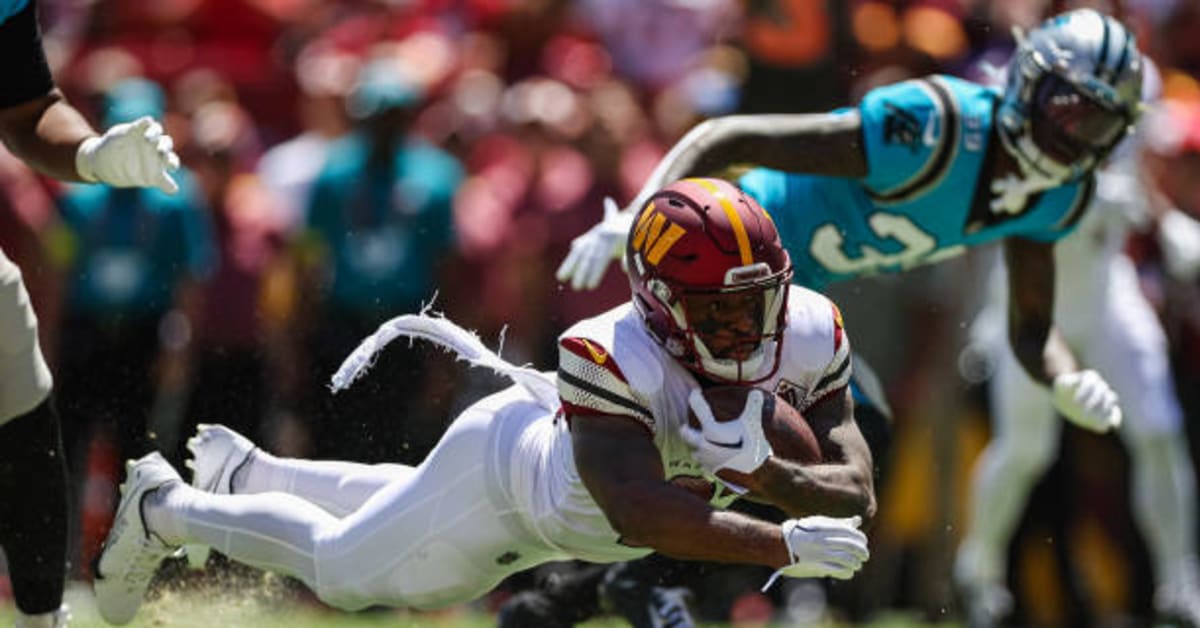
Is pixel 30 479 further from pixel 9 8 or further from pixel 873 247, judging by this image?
pixel 873 247

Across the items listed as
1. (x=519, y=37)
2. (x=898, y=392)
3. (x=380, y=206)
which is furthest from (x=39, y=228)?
(x=898, y=392)

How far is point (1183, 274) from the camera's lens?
9703 mm

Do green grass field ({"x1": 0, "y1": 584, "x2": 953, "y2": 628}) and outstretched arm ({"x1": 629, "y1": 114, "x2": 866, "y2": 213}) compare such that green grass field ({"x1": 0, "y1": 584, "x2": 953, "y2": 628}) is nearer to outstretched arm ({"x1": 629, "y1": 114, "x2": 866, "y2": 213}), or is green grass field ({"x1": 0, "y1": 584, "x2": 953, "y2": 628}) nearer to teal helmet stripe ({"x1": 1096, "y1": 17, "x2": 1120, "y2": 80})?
outstretched arm ({"x1": 629, "y1": 114, "x2": 866, "y2": 213})

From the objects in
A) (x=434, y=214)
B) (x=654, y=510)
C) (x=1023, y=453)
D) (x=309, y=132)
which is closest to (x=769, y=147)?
(x=654, y=510)

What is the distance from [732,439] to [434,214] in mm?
3967

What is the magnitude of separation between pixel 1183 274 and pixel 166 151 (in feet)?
17.1

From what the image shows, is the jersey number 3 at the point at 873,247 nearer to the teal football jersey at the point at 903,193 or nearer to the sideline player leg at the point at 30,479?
the teal football jersey at the point at 903,193

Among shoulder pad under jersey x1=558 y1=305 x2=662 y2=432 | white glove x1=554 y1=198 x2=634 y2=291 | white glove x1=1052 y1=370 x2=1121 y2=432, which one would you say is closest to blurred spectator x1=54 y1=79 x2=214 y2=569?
white glove x1=554 y1=198 x2=634 y2=291

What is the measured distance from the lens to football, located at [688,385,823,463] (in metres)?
5.14

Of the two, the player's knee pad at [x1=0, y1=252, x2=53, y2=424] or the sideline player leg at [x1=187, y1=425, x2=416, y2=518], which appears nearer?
the player's knee pad at [x1=0, y1=252, x2=53, y2=424]

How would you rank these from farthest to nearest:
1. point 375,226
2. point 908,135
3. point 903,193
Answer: point 375,226 < point 903,193 < point 908,135

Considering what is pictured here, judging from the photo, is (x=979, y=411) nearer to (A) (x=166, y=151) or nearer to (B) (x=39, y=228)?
(B) (x=39, y=228)

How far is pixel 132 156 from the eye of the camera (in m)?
5.65

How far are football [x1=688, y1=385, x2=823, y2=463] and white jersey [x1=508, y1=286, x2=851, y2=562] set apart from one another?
0.10m
